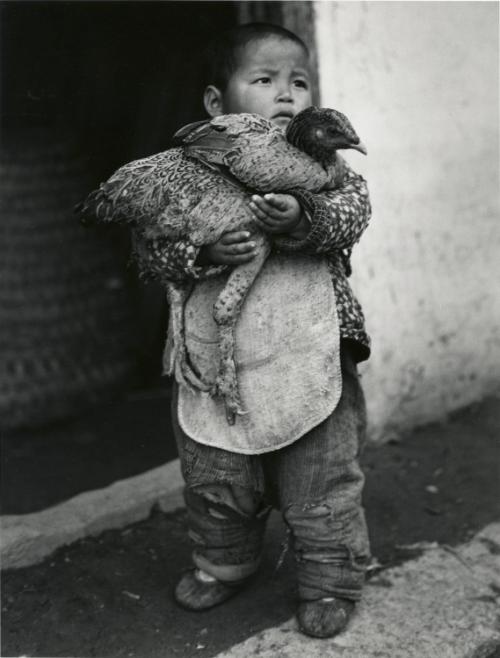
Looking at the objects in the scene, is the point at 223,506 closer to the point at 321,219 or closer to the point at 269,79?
the point at 321,219

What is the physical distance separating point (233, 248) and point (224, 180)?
0.56ft

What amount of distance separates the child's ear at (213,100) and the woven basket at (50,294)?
1.89 meters

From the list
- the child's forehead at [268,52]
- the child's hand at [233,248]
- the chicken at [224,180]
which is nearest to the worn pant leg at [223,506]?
the chicken at [224,180]

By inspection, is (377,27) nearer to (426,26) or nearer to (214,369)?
(426,26)

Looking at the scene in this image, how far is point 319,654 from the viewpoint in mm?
2189

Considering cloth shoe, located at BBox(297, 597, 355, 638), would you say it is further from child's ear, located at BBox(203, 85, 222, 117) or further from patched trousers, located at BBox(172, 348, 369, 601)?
child's ear, located at BBox(203, 85, 222, 117)

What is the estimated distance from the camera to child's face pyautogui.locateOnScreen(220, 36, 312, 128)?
6.95ft

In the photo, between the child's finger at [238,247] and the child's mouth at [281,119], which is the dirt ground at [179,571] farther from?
the child's mouth at [281,119]

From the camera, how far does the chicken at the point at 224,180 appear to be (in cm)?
190

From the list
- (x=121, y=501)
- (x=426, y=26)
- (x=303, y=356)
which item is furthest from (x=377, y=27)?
(x=121, y=501)

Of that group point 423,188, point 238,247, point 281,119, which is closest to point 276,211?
point 238,247

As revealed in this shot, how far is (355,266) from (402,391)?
2.28ft

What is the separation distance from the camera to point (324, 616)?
2.26 metres

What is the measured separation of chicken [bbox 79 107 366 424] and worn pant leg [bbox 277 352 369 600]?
1.36 feet
